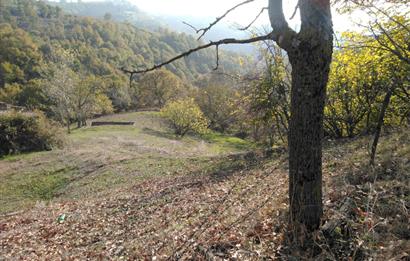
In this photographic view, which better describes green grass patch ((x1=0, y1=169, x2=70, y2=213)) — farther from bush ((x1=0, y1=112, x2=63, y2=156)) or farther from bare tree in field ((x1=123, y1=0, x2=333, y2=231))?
bare tree in field ((x1=123, y1=0, x2=333, y2=231))

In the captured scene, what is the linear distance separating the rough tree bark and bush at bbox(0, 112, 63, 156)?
25.2 metres

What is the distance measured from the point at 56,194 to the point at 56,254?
10.1 metres

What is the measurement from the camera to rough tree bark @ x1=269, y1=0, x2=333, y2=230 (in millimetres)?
3582

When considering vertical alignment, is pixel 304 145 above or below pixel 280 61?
below

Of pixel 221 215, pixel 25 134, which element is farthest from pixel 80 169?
pixel 221 215

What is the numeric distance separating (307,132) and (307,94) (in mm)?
460

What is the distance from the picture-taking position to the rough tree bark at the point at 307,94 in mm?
3582

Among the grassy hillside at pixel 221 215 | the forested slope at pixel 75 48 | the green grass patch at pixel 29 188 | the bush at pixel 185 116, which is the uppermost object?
the forested slope at pixel 75 48

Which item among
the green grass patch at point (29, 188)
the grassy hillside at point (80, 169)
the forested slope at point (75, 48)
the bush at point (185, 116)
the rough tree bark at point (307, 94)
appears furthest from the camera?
the forested slope at point (75, 48)

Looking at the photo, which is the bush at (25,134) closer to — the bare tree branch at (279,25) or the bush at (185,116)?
the bush at (185,116)

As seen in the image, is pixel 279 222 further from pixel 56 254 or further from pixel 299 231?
pixel 56 254

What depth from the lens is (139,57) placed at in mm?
125312

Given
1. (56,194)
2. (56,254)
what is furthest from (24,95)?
(56,254)

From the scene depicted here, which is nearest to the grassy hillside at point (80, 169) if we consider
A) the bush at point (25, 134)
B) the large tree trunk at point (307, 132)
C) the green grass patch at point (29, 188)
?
the green grass patch at point (29, 188)
